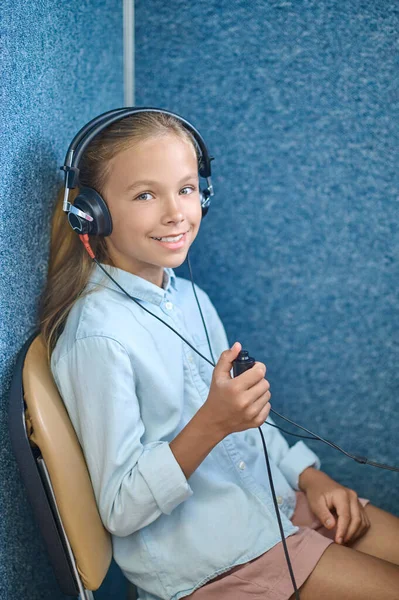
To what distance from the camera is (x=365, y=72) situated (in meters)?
1.13

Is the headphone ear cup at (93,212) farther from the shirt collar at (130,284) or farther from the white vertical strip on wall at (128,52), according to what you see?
the white vertical strip on wall at (128,52)

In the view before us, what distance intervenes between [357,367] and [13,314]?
706 millimetres

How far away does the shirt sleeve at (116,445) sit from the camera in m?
0.85

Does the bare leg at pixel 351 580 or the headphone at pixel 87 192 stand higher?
the headphone at pixel 87 192

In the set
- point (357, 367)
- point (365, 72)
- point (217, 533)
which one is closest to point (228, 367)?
point (217, 533)

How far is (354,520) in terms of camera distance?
102 cm

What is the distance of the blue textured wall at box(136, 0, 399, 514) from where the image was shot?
1138 mm

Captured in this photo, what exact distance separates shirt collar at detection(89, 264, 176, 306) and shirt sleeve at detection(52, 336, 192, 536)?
0.41 ft

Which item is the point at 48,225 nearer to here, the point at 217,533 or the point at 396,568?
the point at 217,533

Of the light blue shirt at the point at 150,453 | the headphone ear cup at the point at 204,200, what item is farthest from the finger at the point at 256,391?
the headphone ear cup at the point at 204,200

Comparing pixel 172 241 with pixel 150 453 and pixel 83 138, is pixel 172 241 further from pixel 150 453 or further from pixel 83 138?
pixel 150 453

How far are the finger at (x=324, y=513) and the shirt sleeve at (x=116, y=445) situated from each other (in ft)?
0.98

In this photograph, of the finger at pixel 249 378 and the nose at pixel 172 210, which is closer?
the finger at pixel 249 378

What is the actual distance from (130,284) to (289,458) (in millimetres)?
454
